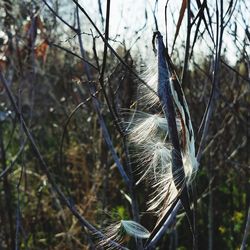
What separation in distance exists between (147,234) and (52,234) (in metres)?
3.41

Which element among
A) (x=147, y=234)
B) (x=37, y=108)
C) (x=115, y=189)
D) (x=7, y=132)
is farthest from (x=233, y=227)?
(x=37, y=108)

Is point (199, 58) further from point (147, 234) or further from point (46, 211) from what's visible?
point (147, 234)

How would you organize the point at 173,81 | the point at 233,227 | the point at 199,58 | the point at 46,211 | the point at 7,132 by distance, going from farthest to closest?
the point at 7,132 < the point at 46,211 < the point at 233,227 < the point at 199,58 < the point at 173,81

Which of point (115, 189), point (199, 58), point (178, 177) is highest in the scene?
point (199, 58)

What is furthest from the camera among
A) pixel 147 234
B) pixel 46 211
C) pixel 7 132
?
pixel 7 132

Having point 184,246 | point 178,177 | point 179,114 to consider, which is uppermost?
point 179,114

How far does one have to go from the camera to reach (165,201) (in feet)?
5.01

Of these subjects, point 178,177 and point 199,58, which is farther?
point 199,58

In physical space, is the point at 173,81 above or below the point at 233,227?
above

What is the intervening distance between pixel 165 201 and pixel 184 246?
342 cm

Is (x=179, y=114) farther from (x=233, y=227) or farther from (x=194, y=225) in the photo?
(x=233, y=227)

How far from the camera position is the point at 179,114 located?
1.49 meters

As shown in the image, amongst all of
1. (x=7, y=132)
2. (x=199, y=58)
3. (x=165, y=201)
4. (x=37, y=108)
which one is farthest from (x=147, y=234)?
(x=37, y=108)

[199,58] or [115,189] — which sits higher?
[199,58]
